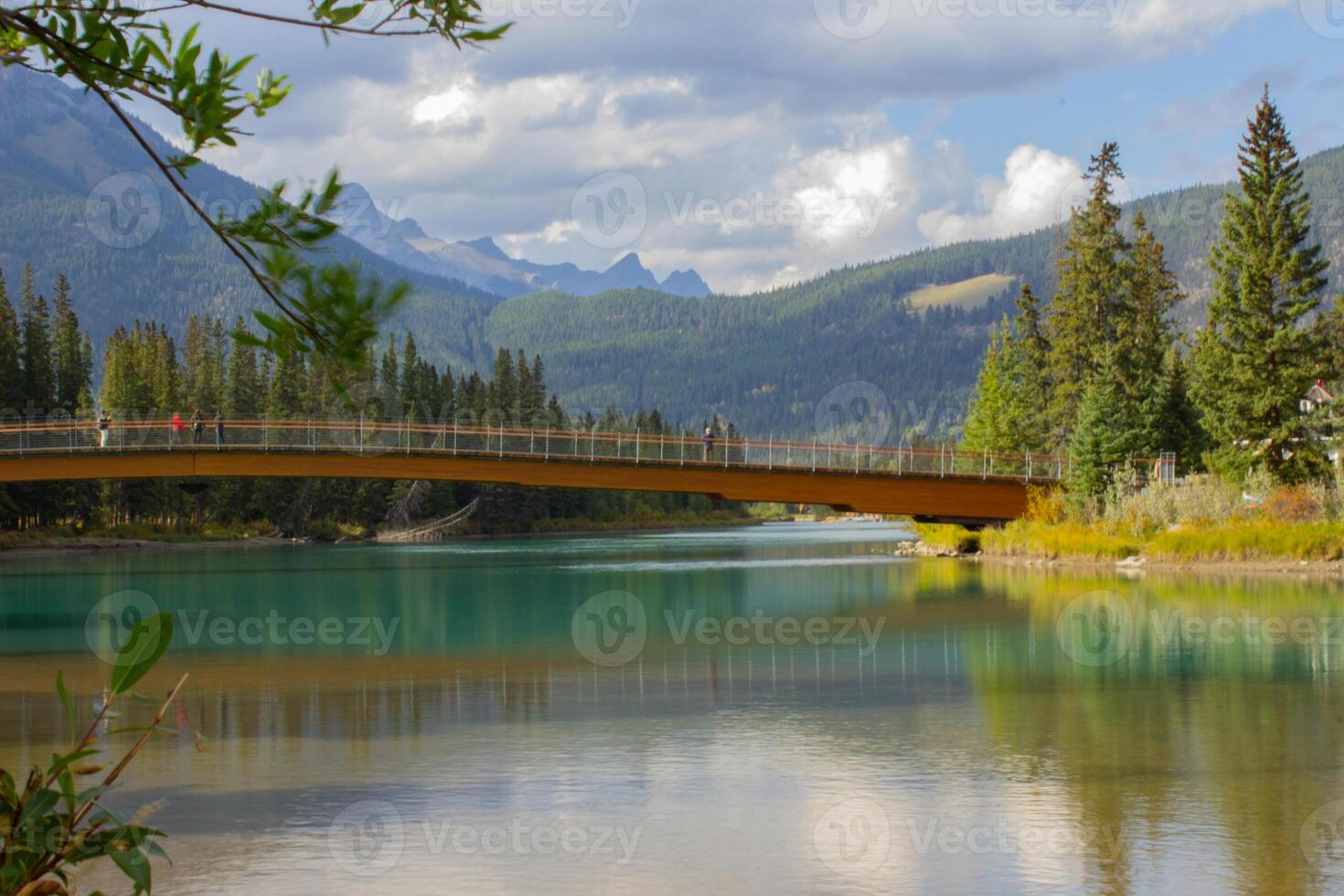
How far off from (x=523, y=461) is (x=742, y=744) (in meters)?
33.9

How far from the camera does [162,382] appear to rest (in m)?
106

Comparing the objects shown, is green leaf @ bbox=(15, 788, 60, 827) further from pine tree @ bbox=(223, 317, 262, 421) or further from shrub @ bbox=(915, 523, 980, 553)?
pine tree @ bbox=(223, 317, 262, 421)

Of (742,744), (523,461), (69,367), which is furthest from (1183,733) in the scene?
(69,367)

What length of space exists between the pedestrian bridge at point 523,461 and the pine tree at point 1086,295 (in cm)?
2339

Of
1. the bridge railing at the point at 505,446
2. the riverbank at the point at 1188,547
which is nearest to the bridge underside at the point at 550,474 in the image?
the bridge railing at the point at 505,446

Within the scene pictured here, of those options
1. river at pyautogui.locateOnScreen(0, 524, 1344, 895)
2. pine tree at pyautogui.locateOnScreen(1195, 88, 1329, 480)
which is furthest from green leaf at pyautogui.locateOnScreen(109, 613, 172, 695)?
pine tree at pyautogui.locateOnScreen(1195, 88, 1329, 480)

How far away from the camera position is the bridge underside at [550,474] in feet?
163

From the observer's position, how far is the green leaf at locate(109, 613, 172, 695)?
4234 mm

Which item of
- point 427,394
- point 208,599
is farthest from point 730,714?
point 427,394

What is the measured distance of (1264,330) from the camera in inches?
2016

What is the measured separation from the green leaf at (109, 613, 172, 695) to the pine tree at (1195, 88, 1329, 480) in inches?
2004

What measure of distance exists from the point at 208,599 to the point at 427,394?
81624 millimetres

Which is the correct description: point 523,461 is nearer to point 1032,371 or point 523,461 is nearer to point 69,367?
point 1032,371

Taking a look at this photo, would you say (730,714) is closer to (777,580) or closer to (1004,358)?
(777,580)
